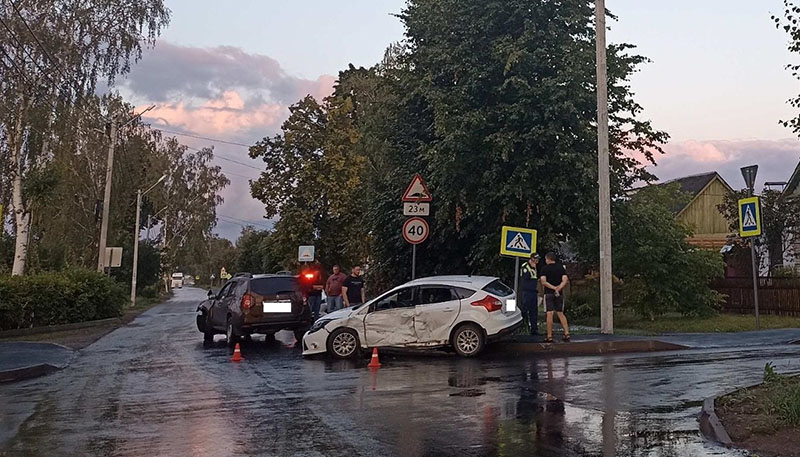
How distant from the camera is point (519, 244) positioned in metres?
17.5

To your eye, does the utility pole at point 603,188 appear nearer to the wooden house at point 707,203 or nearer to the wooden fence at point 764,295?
the wooden fence at point 764,295

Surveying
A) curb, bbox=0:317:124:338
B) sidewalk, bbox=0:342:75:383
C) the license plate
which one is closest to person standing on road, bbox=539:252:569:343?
the license plate

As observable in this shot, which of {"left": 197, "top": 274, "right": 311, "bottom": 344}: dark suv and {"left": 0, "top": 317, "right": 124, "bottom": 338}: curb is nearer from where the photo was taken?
{"left": 197, "top": 274, "right": 311, "bottom": 344}: dark suv

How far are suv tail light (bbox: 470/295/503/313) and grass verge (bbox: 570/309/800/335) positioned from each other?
545 cm

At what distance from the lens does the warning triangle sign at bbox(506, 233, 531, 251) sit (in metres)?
17.5

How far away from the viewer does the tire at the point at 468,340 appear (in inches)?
581

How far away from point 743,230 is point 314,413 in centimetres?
1375

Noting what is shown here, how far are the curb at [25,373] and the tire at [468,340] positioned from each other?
7471 mm

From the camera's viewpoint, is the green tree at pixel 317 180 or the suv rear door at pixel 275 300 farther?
the green tree at pixel 317 180

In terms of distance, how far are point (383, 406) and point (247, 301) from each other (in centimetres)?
948

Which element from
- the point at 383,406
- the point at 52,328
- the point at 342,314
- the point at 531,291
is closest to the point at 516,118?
the point at 531,291

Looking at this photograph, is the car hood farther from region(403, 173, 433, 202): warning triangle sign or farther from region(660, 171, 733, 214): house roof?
region(660, 171, 733, 214): house roof

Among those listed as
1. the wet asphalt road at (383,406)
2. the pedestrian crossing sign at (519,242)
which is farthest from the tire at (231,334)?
the pedestrian crossing sign at (519,242)

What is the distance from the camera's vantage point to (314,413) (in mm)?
9125
